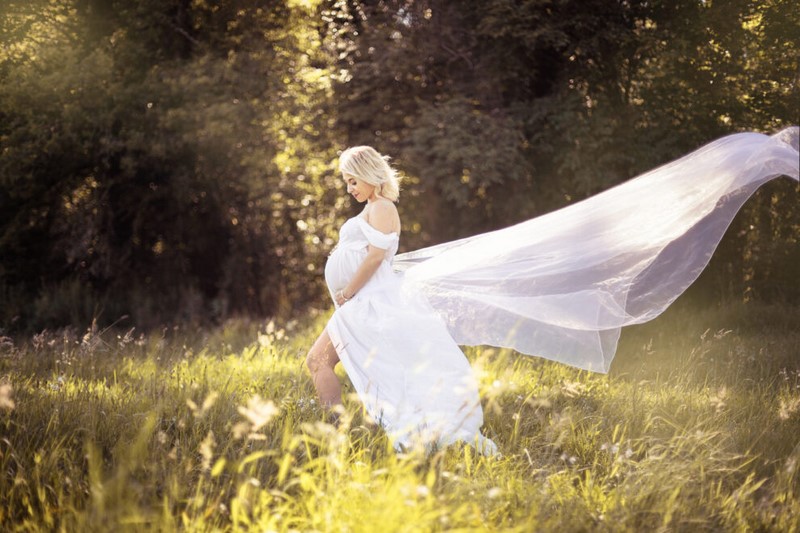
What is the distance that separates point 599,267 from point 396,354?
1.54 meters

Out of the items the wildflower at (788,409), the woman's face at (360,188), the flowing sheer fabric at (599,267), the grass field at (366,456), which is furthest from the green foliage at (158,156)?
the wildflower at (788,409)

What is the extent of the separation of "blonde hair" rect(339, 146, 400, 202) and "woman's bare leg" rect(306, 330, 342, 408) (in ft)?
3.45

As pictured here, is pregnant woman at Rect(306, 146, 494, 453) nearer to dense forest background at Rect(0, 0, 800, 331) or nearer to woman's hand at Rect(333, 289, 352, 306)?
woman's hand at Rect(333, 289, 352, 306)

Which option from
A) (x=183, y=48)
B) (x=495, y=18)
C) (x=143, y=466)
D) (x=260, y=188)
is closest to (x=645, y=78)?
(x=495, y=18)

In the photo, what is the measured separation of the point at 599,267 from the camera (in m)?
4.88

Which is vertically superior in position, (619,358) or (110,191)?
(110,191)

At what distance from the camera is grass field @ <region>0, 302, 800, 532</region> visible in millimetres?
3068

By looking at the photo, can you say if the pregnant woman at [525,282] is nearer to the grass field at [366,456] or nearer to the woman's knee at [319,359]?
the woman's knee at [319,359]

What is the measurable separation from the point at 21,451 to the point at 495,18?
7.95 meters

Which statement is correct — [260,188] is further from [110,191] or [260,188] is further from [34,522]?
[34,522]

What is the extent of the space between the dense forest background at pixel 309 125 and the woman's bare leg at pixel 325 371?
17.1 ft

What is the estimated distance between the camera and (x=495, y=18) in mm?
9531

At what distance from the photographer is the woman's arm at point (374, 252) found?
4.70 meters

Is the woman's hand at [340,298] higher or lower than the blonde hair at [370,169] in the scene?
lower
